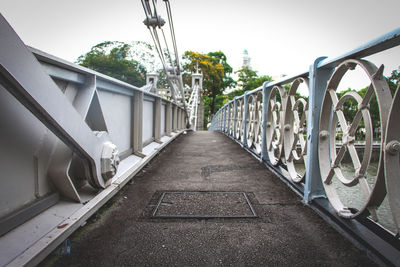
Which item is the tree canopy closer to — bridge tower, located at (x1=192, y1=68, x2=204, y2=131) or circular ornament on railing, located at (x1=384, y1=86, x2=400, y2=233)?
bridge tower, located at (x1=192, y1=68, x2=204, y2=131)

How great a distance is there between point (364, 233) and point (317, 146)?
2.36ft

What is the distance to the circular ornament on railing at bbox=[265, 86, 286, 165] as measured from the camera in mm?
2873

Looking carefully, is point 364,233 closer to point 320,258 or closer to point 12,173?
point 320,258

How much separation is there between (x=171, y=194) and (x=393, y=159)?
174 centimetres

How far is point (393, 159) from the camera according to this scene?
1.15m

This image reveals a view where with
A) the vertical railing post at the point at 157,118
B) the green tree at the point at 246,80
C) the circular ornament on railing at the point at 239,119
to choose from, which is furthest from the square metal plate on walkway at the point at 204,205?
the green tree at the point at 246,80

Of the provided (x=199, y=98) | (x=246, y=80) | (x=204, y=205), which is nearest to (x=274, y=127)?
(x=204, y=205)

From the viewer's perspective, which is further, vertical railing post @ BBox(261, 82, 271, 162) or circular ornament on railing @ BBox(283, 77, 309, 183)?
vertical railing post @ BBox(261, 82, 271, 162)

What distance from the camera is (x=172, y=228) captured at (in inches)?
64.6

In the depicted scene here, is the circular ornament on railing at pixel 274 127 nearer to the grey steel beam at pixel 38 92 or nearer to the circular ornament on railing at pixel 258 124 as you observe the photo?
the circular ornament on railing at pixel 258 124

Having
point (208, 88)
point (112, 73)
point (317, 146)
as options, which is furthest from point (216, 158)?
point (112, 73)

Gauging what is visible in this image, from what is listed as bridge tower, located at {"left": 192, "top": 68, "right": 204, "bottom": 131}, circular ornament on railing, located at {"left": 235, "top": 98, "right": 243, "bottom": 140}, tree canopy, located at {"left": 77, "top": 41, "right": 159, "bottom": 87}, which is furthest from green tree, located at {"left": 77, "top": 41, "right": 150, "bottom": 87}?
circular ornament on railing, located at {"left": 235, "top": 98, "right": 243, "bottom": 140}

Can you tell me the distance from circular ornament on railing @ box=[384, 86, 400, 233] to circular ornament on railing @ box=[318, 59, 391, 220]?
50 mm

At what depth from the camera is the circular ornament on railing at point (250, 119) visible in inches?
172
